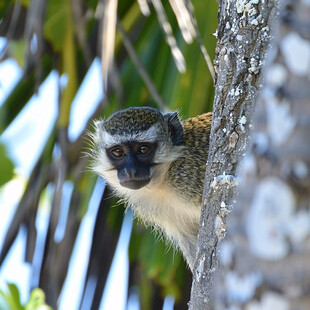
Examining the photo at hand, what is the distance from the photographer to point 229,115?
208 centimetres

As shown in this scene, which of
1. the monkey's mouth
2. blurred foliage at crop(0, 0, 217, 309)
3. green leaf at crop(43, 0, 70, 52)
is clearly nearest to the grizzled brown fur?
blurred foliage at crop(0, 0, 217, 309)

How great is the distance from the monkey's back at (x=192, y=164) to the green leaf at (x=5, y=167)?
88 cm

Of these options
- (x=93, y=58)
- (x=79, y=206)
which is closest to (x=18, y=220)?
(x=79, y=206)

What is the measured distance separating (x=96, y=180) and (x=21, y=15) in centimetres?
111

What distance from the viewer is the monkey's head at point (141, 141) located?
3420mm

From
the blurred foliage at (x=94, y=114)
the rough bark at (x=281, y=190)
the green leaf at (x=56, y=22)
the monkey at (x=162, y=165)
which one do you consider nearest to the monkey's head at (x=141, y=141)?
the monkey at (x=162, y=165)

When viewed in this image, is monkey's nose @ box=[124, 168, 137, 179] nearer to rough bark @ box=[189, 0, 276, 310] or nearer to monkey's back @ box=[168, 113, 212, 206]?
monkey's back @ box=[168, 113, 212, 206]

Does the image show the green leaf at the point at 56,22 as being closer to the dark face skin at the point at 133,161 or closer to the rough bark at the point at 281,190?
the dark face skin at the point at 133,161

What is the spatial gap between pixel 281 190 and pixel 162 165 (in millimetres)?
2596

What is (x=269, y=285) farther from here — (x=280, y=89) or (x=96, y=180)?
(x=96, y=180)

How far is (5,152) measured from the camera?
3531 mm

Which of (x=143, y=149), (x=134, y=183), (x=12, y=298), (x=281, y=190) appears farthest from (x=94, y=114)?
(x=281, y=190)

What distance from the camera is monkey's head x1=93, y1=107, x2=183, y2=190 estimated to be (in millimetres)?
3420

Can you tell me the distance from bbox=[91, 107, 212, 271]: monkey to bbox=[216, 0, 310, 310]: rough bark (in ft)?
7.98
